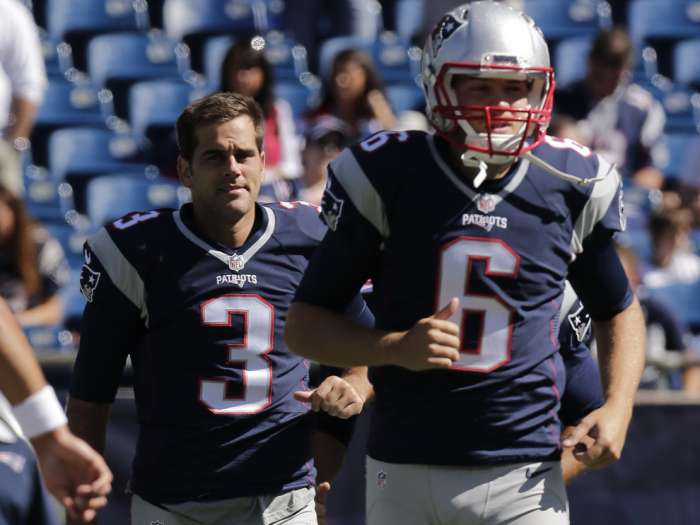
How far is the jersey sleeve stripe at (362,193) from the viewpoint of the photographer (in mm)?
3139

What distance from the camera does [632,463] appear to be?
18.3ft

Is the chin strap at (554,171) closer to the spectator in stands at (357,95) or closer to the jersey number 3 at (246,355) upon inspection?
the jersey number 3 at (246,355)

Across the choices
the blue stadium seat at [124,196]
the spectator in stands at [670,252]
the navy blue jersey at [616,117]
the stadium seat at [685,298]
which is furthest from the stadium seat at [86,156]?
the stadium seat at [685,298]

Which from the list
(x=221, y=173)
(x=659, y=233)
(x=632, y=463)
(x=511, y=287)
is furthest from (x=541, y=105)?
(x=659, y=233)

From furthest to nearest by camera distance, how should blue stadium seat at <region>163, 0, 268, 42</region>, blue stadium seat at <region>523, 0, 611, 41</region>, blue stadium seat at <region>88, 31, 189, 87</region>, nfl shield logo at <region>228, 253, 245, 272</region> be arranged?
blue stadium seat at <region>523, 0, 611, 41</region>, blue stadium seat at <region>163, 0, 268, 42</region>, blue stadium seat at <region>88, 31, 189, 87</region>, nfl shield logo at <region>228, 253, 245, 272</region>

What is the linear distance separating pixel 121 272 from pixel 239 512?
697 millimetres

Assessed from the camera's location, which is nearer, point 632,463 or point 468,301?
point 468,301

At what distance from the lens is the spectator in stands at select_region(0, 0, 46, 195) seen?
7.12m

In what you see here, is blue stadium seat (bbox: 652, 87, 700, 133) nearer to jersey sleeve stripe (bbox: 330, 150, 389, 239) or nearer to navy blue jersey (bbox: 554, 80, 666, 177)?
navy blue jersey (bbox: 554, 80, 666, 177)

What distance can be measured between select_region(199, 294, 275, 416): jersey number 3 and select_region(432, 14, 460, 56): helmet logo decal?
2.82 feet

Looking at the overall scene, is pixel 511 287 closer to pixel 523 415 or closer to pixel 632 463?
pixel 523 415

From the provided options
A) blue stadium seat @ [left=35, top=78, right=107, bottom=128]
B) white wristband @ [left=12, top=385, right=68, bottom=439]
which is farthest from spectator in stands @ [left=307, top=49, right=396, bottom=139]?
white wristband @ [left=12, top=385, right=68, bottom=439]

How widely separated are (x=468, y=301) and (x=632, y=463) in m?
2.70

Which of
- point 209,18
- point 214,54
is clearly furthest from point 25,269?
point 209,18
